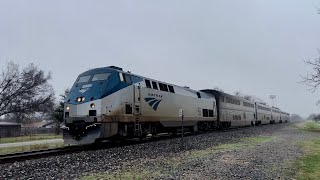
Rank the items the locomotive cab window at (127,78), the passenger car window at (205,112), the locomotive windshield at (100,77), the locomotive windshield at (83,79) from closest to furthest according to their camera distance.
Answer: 1. the locomotive windshield at (100,77)
2. the locomotive windshield at (83,79)
3. the locomotive cab window at (127,78)
4. the passenger car window at (205,112)

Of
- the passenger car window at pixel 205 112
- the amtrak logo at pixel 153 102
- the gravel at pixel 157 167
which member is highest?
the amtrak logo at pixel 153 102

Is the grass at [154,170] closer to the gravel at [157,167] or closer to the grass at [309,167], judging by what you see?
the gravel at [157,167]

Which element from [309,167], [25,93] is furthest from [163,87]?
[25,93]

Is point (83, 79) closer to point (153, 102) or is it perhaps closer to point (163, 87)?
point (153, 102)

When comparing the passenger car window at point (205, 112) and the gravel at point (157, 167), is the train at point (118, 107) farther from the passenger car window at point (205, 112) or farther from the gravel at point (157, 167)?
the passenger car window at point (205, 112)

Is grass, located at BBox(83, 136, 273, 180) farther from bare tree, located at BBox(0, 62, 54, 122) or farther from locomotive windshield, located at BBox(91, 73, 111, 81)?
bare tree, located at BBox(0, 62, 54, 122)

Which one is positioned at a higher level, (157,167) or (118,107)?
(118,107)

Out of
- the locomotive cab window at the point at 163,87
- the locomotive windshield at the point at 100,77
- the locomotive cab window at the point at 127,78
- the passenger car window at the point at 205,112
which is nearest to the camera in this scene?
the locomotive windshield at the point at 100,77

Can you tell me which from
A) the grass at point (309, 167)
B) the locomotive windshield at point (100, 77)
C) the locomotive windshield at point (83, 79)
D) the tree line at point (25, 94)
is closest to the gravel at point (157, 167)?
the grass at point (309, 167)

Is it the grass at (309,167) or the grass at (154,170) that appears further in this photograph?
the grass at (309,167)

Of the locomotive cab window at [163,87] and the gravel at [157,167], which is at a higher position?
the locomotive cab window at [163,87]

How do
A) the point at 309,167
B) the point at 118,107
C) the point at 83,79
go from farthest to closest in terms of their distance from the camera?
the point at 83,79 → the point at 118,107 → the point at 309,167

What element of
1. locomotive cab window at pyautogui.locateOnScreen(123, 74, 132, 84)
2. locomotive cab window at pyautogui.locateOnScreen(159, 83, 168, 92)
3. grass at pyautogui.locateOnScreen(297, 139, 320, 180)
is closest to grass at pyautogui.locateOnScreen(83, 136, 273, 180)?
grass at pyautogui.locateOnScreen(297, 139, 320, 180)

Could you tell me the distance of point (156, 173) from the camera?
9781 mm
